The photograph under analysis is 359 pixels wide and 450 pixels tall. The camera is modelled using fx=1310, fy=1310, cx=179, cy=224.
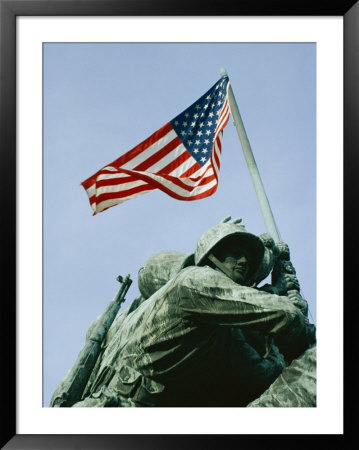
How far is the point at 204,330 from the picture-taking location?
58.0ft

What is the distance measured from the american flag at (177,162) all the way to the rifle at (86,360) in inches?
60.1

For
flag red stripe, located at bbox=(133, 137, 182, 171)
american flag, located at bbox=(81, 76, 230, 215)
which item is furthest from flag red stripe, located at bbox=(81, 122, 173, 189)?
flag red stripe, located at bbox=(133, 137, 182, 171)

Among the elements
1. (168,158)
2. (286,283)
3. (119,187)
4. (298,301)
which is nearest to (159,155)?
(168,158)

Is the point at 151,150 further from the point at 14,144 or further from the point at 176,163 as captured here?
the point at 14,144

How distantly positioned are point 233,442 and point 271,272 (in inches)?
143

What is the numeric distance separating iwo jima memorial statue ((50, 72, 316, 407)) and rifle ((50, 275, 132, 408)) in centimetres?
2

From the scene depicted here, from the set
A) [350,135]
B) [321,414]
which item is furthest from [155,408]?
[350,135]

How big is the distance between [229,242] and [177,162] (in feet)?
5.34

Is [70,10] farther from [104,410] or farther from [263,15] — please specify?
[104,410]

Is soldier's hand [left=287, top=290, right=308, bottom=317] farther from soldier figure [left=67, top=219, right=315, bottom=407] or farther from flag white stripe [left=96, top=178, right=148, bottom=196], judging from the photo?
flag white stripe [left=96, top=178, right=148, bottom=196]

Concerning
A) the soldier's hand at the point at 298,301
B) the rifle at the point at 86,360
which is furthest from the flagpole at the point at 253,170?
the rifle at the point at 86,360

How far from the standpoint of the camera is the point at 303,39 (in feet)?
54.7

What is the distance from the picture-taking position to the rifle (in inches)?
708

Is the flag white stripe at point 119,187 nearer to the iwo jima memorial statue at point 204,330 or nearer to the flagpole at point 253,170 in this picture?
the iwo jima memorial statue at point 204,330
